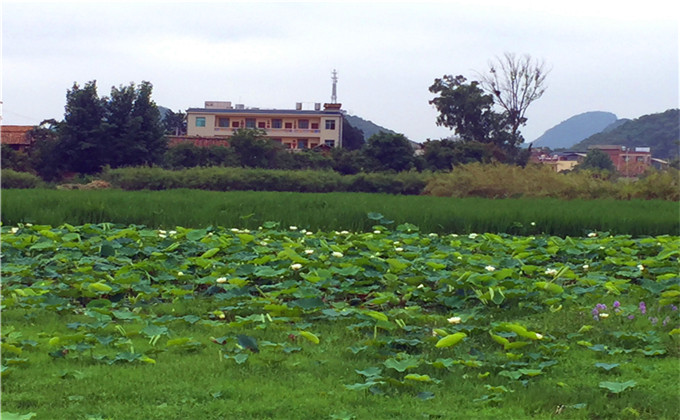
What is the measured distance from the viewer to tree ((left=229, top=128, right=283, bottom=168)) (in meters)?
28.7

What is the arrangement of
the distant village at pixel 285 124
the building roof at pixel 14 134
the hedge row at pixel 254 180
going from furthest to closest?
the distant village at pixel 285 124 < the building roof at pixel 14 134 < the hedge row at pixel 254 180

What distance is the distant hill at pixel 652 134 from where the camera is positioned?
48044 millimetres

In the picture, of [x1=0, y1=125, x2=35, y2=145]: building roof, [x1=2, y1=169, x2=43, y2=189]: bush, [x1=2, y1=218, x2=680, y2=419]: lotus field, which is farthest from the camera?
[x1=0, y1=125, x2=35, y2=145]: building roof

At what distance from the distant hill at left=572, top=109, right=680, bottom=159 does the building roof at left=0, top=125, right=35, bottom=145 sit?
36061mm

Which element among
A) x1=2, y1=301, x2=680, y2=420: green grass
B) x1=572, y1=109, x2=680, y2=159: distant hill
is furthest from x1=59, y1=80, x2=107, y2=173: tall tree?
x1=572, y1=109, x2=680, y2=159: distant hill

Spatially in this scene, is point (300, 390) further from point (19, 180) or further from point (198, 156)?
point (198, 156)

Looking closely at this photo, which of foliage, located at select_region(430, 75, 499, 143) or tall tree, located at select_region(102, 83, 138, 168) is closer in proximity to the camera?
tall tree, located at select_region(102, 83, 138, 168)

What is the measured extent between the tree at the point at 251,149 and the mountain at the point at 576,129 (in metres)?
103

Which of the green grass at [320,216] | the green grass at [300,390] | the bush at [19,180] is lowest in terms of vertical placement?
the bush at [19,180]

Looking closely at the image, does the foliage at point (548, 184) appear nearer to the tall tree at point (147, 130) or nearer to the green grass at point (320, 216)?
the green grass at point (320, 216)

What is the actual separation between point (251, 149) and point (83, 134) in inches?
247

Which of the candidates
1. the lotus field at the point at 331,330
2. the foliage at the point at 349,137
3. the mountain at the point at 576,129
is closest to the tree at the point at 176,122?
the foliage at the point at 349,137

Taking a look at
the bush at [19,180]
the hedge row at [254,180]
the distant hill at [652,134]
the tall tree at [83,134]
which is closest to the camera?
the hedge row at [254,180]

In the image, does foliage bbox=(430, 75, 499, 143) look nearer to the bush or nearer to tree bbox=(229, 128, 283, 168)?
tree bbox=(229, 128, 283, 168)
